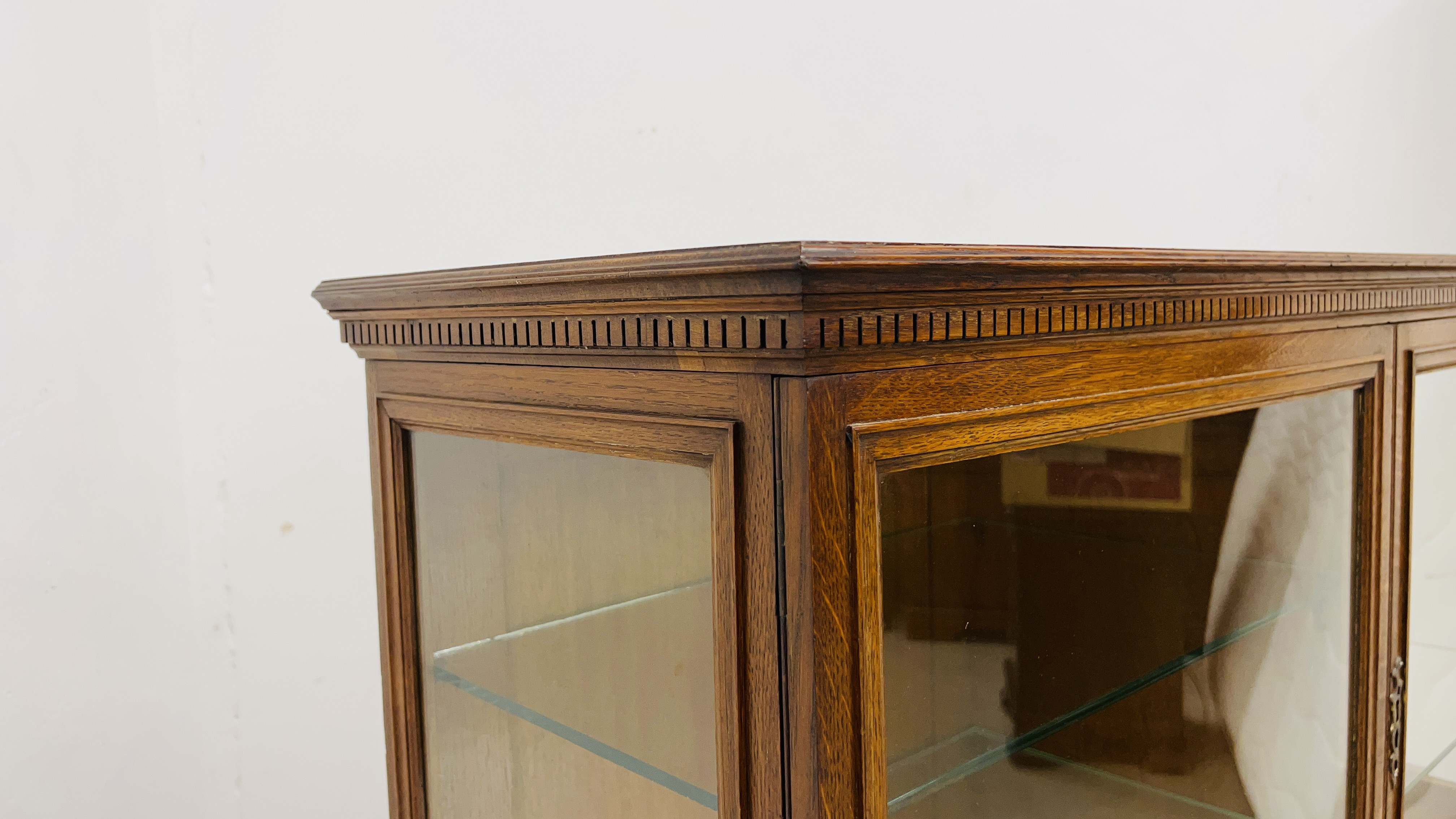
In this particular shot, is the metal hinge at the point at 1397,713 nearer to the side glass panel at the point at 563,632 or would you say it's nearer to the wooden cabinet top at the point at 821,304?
the wooden cabinet top at the point at 821,304

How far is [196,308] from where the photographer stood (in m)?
1.03

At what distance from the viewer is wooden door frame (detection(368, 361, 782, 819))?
42 cm

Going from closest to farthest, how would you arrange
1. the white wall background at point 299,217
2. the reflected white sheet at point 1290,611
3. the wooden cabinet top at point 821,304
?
the wooden cabinet top at point 821,304 < the reflected white sheet at point 1290,611 < the white wall background at point 299,217

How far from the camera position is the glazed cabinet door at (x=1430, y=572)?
0.78 meters

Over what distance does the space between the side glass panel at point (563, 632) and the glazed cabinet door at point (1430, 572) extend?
59 cm

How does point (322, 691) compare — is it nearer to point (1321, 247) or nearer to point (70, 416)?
point (70, 416)

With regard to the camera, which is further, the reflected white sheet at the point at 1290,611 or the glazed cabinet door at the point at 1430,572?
the glazed cabinet door at the point at 1430,572

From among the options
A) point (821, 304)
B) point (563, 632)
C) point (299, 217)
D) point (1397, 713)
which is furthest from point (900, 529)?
point (299, 217)

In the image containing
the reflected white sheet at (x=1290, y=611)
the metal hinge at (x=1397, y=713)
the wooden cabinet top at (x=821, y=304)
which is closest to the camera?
the wooden cabinet top at (x=821, y=304)

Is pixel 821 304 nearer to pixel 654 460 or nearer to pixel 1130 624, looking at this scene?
pixel 654 460

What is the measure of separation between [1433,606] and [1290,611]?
0.24 metres

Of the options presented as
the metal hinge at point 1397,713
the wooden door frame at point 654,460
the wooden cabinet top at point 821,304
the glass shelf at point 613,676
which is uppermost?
the wooden cabinet top at point 821,304

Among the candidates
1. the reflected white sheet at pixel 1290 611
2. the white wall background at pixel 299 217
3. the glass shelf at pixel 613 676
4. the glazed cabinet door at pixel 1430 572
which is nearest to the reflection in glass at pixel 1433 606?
the glazed cabinet door at pixel 1430 572

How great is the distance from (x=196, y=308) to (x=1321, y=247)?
4.42 feet
